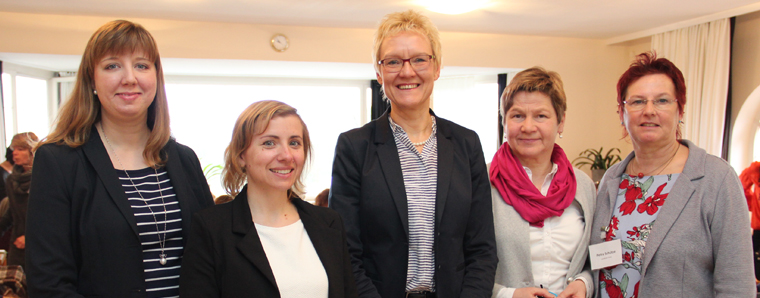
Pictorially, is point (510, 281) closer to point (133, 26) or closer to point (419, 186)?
point (419, 186)

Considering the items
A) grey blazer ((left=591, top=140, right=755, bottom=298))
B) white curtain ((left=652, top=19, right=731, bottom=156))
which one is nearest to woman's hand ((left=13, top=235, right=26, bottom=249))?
grey blazer ((left=591, top=140, right=755, bottom=298))

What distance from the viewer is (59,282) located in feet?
4.23

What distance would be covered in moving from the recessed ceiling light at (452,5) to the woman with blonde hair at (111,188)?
3.74 m

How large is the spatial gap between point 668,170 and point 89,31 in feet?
19.3

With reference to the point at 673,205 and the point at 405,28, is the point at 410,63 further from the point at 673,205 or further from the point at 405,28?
the point at 673,205

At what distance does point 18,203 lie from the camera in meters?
3.66

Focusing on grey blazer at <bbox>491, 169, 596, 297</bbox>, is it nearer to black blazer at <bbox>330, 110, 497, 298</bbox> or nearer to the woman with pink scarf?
the woman with pink scarf

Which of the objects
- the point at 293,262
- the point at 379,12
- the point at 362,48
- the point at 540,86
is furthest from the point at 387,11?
the point at 293,262

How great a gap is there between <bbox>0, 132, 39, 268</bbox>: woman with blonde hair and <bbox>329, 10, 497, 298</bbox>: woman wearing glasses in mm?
3178

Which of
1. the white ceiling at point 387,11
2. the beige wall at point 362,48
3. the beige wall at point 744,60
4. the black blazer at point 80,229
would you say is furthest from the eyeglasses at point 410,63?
the beige wall at point 744,60

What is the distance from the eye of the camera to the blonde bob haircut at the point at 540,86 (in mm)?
1784

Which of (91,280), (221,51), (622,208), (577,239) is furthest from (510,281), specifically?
(221,51)

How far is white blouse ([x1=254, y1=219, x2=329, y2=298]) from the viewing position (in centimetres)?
133

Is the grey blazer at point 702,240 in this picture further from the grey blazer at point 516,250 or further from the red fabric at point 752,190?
the red fabric at point 752,190
